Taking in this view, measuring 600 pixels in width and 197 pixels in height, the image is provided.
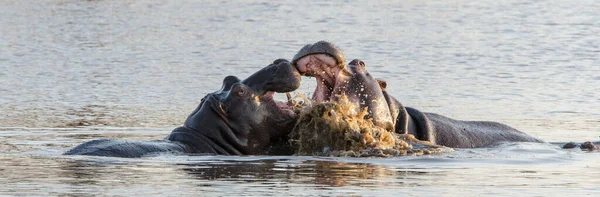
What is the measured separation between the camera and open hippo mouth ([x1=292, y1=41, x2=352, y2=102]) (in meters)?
8.38

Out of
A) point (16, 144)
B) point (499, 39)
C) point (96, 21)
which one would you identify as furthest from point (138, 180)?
point (96, 21)

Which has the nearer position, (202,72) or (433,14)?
(202,72)

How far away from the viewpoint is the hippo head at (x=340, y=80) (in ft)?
27.6

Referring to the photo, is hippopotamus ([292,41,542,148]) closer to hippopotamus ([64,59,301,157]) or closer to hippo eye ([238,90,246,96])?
hippopotamus ([64,59,301,157])

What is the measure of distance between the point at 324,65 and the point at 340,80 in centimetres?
25

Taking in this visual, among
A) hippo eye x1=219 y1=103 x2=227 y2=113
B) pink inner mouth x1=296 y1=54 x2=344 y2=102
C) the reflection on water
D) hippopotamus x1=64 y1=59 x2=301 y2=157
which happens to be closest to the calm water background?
the reflection on water

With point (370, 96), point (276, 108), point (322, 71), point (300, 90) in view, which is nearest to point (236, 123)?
point (276, 108)

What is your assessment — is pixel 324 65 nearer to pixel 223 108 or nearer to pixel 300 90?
pixel 223 108

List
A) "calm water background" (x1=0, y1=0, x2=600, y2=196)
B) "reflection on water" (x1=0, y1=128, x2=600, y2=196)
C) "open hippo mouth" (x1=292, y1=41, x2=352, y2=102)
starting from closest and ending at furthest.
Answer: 1. "reflection on water" (x1=0, y1=128, x2=600, y2=196)
2. "calm water background" (x1=0, y1=0, x2=600, y2=196)
3. "open hippo mouth" (x1=292, y1=41, x2=352, y2=102)

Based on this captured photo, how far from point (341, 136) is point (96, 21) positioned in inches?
529

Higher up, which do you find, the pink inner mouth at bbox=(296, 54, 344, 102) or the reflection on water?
the pink inner mouth at bbox=(296, 54, 344, 102)

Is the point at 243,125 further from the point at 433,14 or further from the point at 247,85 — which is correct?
the point at 433,14

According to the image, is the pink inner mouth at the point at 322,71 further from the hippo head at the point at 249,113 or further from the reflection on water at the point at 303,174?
the reflection on water at the point at 303,174

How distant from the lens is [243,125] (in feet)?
28.4
